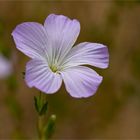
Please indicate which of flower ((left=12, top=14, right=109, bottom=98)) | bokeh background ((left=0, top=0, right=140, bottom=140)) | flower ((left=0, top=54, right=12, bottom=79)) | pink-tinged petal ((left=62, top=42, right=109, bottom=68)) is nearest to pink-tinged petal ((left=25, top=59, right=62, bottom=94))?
flower ((left=12, top=14, right=109, bottom=98))

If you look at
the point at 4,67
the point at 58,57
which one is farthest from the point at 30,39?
the point at 4,67

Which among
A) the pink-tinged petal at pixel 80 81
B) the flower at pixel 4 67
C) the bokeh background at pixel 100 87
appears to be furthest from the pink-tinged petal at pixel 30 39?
the flower at pixel 4 67

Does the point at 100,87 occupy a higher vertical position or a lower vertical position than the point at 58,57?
lower

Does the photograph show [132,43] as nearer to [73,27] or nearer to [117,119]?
[117,119]

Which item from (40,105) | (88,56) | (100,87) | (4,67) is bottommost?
(100,87)

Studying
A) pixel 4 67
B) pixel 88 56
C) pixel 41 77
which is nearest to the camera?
pixel 41 77

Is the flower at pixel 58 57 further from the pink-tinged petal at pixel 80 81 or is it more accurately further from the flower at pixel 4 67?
the flower at pixel 4 67

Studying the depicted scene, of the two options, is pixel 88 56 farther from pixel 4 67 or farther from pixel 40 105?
pixel 4 67

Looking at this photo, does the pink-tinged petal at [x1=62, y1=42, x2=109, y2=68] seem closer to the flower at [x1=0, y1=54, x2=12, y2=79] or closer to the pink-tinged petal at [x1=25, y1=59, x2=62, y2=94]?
the pink-tinged petal at [x1=25, y1=59, x2=62, y2=94]
